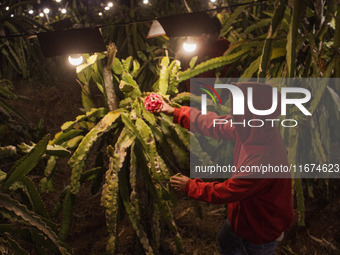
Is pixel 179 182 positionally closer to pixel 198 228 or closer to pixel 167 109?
pixel 167 109

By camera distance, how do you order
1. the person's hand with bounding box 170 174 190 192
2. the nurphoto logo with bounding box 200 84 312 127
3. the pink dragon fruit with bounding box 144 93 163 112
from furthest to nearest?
the pink dragon fruit with bounding box 144 93 163 112 → the person's hand with bounding box 170 174 190 192 → the nurphoto logo with bounding box 200 84 312 127

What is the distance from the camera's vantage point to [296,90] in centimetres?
164

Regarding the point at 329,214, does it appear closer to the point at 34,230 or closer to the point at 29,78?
the point at 34,230

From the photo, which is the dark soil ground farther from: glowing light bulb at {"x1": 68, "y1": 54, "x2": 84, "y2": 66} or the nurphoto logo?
glowing light bulb at {"x1": 68, "y1": 54, "x2": 84, "y2": 66}

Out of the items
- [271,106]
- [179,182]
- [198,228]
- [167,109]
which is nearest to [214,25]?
[167,109]

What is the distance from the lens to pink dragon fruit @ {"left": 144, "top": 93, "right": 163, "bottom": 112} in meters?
1.56

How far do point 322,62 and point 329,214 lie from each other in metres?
1.84

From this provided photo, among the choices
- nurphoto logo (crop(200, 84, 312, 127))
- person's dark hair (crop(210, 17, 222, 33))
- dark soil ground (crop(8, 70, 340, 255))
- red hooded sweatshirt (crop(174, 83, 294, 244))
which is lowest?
dark soil ground (crop(8, 70, 340, 255))

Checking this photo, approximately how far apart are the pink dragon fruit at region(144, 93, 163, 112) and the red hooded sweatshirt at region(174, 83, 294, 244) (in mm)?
143

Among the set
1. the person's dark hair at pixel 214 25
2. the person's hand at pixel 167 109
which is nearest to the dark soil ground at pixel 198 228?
the person's hand at pixel 167 109

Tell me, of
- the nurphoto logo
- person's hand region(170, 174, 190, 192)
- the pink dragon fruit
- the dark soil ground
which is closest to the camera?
the nurphoto logo

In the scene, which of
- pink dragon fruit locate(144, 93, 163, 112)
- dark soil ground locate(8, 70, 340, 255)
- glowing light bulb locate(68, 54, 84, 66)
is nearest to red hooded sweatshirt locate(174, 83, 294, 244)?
pink dragon fruit locate(144, 93, 163, 112)

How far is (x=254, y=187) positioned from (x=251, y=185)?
20 mm

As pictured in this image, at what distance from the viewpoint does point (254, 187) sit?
1261mm
